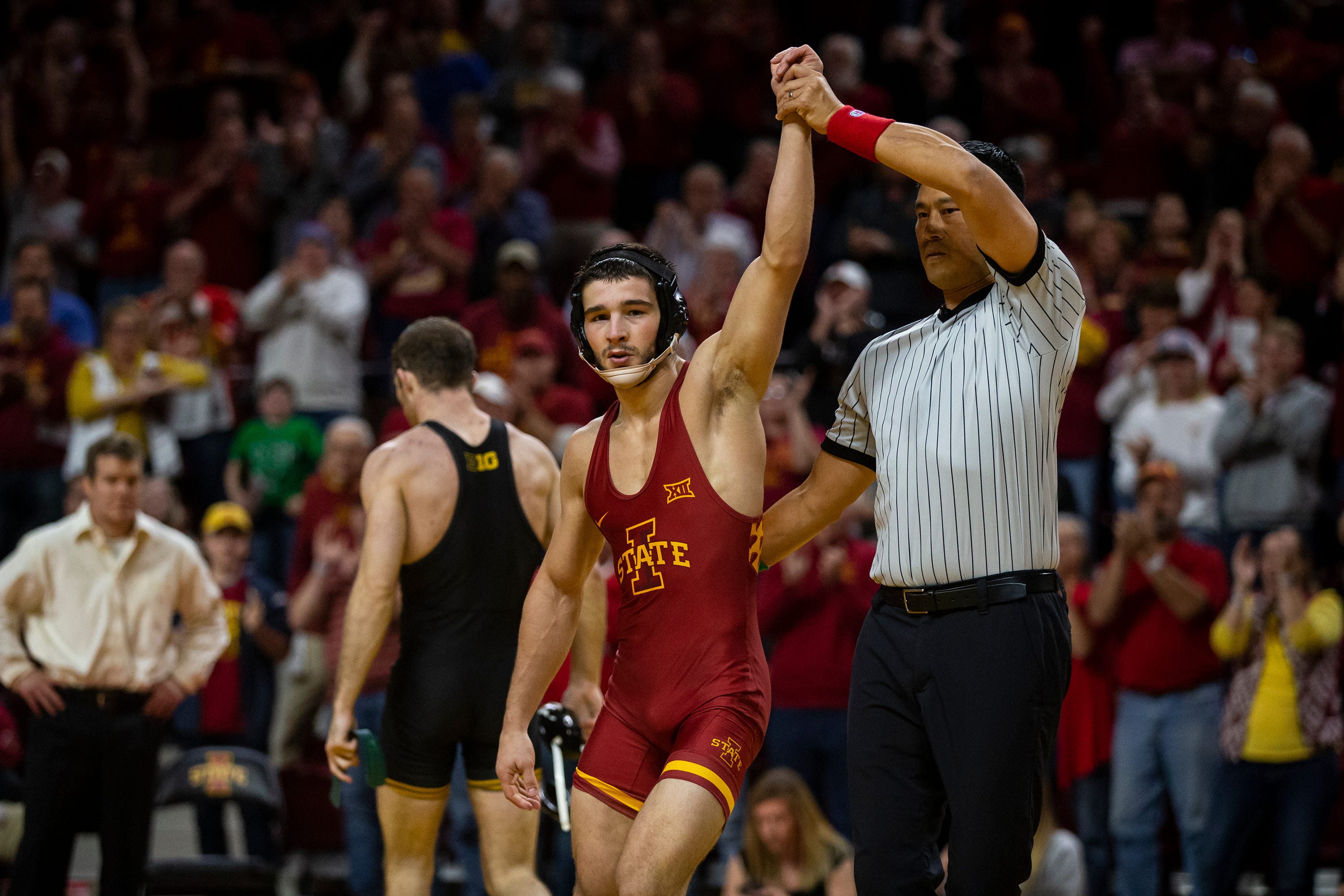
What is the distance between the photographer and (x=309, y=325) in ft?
37.0

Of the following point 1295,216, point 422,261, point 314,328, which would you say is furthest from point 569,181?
point 1295,216

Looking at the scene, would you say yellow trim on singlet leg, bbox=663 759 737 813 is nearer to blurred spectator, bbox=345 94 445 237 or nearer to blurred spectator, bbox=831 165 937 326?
blurred spectator, bbox=831 165 937 326

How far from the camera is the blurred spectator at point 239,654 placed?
30.9 feet

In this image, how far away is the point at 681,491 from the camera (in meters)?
4.29

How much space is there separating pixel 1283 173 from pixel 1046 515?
317 inches

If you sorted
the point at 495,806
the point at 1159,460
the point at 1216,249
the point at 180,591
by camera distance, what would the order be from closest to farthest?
the point at 495,806, the point at 180,591, the point at 1159,460, the point at 1216,249

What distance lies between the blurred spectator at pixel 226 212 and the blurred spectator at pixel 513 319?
2631mm

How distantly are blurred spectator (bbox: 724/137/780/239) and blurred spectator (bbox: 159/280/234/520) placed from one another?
4175 millimetres

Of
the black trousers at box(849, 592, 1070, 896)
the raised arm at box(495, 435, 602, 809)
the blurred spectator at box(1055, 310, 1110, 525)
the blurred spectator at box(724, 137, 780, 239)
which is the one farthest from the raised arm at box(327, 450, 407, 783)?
the blurred spectator at box(724, 137, 780, 239)

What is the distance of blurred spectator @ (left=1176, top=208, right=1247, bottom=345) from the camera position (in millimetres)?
10891

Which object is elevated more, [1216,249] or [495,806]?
[1216,249]

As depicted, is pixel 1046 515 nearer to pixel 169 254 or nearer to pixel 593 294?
pixel 593 294

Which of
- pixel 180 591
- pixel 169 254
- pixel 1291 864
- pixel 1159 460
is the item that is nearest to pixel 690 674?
pixel 180 591

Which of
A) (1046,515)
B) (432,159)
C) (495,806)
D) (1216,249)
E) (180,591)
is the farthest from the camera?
(432,159)
